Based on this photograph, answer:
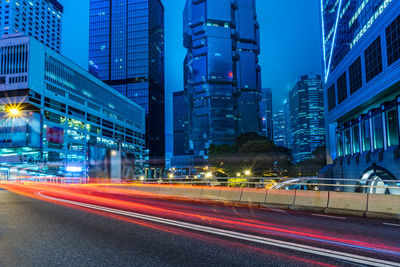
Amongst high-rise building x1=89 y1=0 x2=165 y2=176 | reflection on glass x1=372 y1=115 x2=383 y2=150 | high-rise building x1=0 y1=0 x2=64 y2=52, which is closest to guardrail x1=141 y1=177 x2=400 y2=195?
reflection on glass x1=372 y1=115 x2=383 y2=150

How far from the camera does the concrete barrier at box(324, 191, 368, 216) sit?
12273 mm

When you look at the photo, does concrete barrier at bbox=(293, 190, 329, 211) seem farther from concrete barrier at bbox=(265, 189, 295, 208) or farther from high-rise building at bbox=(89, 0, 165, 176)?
high-rise building at bbox=(89, 0, 165, 176)

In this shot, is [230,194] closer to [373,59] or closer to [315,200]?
[315,200]

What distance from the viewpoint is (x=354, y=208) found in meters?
12.4

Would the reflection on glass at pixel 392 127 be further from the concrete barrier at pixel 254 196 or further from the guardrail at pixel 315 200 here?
the guardrail at pixel 315 200

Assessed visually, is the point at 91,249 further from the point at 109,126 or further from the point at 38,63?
the point at 109,126

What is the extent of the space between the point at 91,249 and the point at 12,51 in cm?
9771

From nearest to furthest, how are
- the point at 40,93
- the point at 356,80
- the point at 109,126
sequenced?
1. the point at 356,80
2. the point at 40,93
3. the point at 109,126

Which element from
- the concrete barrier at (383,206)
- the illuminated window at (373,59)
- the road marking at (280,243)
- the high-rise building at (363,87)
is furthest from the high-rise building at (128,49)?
the road marking at (280,243)

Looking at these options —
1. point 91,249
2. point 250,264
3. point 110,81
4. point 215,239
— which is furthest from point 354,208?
point 110,81

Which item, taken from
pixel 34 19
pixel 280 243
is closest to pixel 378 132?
pixel 280 243

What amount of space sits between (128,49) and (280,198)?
184 meters

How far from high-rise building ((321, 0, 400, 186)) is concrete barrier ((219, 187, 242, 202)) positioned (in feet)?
52.5

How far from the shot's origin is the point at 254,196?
15898 millimetres
